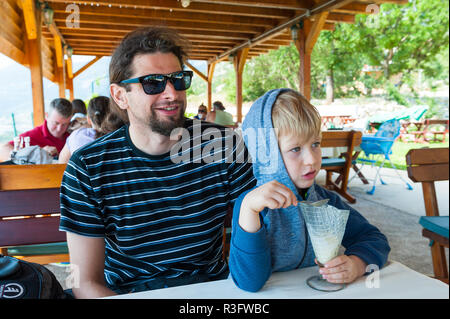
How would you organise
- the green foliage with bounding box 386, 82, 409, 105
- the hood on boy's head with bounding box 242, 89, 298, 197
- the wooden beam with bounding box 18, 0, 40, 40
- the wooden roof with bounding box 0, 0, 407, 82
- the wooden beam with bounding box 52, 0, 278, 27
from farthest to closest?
1. the wooden beam with bounding box 52, 0, 278, 27
2. the wooden roof with bounding box 0, 0, 407, 82
3. the wooden beam with bounding box 18, 0, 40, 40
4. the green foliage with bounding box 386, 82, 409, 105
5. the hood on boy's head with bounding box 242, 89, 298, 197

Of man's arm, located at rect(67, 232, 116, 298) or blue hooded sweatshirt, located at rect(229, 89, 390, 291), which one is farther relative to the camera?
man's arm, located at rect(67, 232, 116, 298)

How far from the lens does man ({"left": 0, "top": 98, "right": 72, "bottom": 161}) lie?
9.93 ft

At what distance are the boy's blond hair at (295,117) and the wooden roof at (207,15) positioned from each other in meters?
3.20

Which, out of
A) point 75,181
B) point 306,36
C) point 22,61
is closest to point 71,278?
point 75,181

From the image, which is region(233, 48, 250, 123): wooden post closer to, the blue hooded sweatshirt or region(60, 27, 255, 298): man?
region(60, 27, 255, 298): man

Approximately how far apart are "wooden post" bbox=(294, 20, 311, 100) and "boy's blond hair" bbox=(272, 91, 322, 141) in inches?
199

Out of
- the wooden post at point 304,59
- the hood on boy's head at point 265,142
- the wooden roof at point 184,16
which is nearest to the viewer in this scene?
the hood on boy's head at point 265,142

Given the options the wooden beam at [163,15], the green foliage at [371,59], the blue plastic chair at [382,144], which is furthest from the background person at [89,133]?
the blue plastic chair at [382,144]

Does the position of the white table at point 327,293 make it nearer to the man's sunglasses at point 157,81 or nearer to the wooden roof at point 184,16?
the man's sunglasses at point 157,81

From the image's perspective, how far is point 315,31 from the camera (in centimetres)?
546

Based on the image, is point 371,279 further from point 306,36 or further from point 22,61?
point 22,61

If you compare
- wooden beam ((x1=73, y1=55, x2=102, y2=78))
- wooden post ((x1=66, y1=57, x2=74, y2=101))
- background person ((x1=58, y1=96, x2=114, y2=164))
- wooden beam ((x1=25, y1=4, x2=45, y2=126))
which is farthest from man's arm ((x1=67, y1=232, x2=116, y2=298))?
wooden post ((x1=66, y1=57, x2=74, y2=101))

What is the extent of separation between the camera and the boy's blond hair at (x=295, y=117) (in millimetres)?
941
